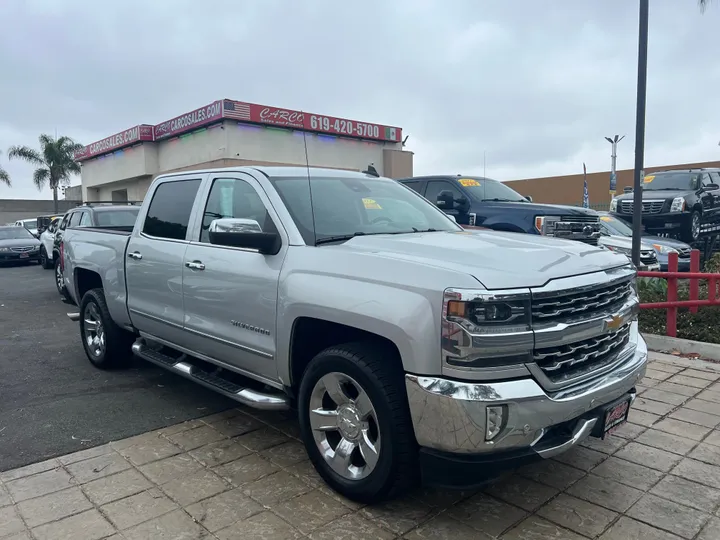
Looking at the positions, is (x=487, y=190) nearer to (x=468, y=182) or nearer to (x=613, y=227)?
(x=468, y=182)

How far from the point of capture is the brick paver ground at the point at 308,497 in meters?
3.02

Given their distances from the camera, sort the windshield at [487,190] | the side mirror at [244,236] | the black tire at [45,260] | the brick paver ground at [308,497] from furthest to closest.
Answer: the black tire at [45,260] < the windshield at [487,190] < the side mirror at [244,236] < the brick paver ground at [308,497]

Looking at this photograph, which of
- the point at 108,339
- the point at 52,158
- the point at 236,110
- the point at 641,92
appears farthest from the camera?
the point at 52,158

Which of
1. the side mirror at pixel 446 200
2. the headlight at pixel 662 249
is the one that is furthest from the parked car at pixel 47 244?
the headlight at pixel 662 249

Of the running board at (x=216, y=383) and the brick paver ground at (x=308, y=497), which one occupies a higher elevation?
the running board at (x=216, y=383)

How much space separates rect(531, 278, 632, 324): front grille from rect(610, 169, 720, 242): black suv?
38.3 feet

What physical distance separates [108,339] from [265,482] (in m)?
2.96

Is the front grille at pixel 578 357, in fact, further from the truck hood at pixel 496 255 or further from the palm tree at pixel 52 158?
the palm tree at pixel 52 158

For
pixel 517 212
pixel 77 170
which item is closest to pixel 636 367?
pixel 517 212

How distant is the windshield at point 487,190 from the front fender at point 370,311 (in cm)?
629

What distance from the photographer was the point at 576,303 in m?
2.97

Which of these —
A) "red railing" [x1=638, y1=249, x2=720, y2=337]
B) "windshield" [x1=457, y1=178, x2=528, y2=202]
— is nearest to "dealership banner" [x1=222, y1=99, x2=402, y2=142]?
"windshield" [x1=457, y1=178, x2=528, y2=202]

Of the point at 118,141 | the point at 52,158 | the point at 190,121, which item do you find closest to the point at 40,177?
the point at 52,158

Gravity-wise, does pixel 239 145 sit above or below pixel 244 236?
above
